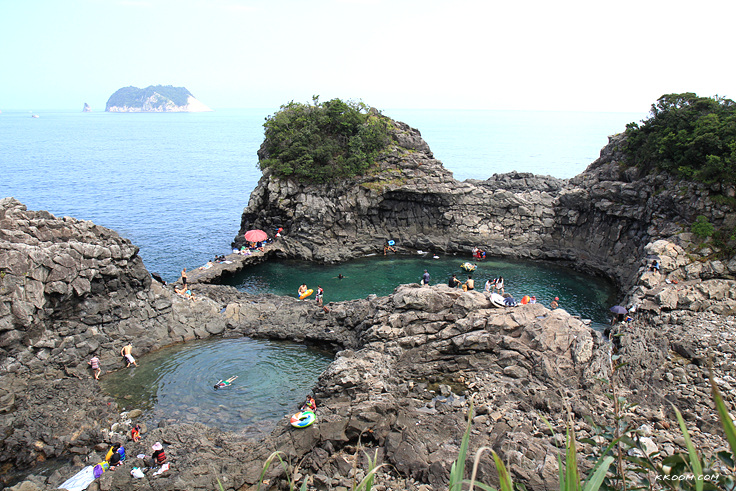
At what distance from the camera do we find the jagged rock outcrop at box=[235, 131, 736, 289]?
47062 mm

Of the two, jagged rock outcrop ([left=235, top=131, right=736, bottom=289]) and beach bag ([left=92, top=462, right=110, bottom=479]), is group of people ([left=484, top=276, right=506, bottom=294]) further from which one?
beach bag ([left=92, top=462, right=110, bottom=479])

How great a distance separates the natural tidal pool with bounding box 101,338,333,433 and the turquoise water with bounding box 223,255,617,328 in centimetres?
928

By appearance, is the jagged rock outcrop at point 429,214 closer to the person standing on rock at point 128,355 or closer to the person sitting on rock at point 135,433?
the person standing on rock at point 128,355

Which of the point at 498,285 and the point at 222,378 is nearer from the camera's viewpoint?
the point at 222,378

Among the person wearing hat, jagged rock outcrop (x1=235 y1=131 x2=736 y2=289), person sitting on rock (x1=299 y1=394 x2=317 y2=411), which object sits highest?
jagged rock outcrop (x1=235 y1=131 x2=736 y2=289)

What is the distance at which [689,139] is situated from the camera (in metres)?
37.3

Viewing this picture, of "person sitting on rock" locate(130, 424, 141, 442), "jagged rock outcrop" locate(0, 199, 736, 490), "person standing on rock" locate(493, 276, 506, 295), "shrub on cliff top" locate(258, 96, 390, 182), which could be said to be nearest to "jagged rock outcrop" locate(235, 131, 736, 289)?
"shrub on cliff top" locate(258, 96, 390, 182)

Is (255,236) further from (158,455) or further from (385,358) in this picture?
(158,455)

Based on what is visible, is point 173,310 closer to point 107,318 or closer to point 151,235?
point 107,318

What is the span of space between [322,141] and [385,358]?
32.6 meters

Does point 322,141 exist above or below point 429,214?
above

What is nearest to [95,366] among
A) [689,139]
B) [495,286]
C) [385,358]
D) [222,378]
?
[222,378]

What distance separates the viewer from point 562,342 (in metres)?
24.2

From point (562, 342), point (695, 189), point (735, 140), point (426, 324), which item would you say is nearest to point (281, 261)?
point (426, 324)
